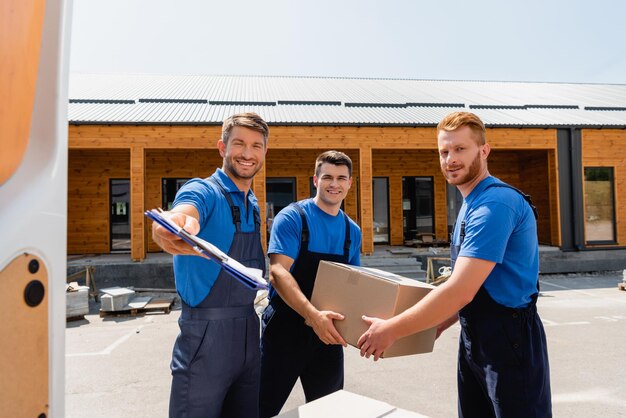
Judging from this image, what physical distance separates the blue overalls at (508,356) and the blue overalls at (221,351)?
1.26 metres

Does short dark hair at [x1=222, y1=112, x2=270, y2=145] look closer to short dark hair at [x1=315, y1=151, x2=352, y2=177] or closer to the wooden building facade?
short dark hair at [x1=315, y1=151, x2=352, y2=177]

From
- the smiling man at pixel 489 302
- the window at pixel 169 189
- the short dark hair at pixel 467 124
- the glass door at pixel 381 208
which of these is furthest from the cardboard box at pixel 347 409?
the glass door at pixel 381 208

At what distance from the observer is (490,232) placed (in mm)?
1793

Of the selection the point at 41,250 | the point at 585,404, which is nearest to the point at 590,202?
the point at 585,404

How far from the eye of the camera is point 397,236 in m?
15.3

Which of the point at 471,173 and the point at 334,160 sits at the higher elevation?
the point at 334,160

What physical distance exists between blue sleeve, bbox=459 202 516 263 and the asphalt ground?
2.58m

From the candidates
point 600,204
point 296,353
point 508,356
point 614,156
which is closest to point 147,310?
point 296,353

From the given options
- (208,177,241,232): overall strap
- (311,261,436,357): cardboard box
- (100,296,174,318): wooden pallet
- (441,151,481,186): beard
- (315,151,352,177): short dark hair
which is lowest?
(100,296,174,318): wooden pallet

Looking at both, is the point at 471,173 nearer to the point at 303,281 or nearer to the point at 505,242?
the point at 505,242

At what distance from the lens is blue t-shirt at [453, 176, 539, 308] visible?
70.7 inches

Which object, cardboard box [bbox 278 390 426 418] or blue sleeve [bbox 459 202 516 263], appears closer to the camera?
cardboard box [bbox 278 390 426 418]

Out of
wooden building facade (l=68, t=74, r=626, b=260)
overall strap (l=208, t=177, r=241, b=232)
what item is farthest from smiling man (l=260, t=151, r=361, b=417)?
wooden building facade (l=68, t=74, r=626, b=260)

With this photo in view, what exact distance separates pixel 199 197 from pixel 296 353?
1.35 meters
